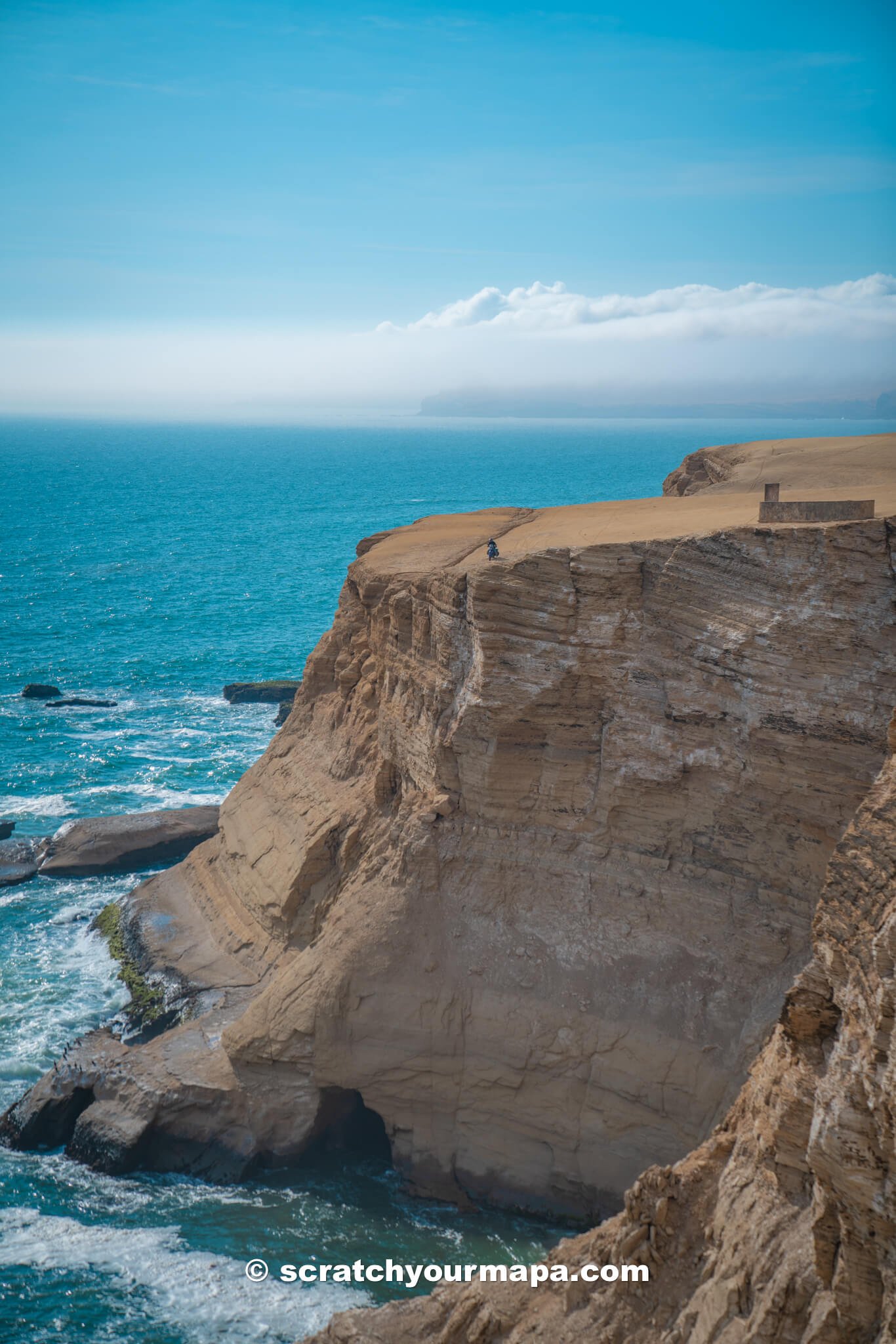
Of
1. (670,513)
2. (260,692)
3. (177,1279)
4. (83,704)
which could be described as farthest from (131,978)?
(83,704)

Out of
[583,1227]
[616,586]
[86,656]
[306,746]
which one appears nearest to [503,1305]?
[583,1227]

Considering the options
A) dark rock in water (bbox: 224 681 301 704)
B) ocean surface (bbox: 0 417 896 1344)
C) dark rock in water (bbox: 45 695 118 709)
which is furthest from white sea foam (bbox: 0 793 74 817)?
dark rock in water (bbox: 224 681 301 704)

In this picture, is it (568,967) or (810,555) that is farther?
(568,967)

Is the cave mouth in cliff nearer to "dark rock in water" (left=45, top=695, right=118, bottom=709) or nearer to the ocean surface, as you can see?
the ocean surface

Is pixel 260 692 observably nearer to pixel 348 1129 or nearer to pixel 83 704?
pixel 83 704

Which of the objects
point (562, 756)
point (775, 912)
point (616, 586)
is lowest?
point (775, 912)

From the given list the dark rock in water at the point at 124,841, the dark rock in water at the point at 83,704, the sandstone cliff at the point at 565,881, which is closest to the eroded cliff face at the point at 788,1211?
the sandstone cliff at the point at 565,881

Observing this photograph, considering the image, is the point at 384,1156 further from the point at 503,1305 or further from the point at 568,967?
the point at 503,1305
